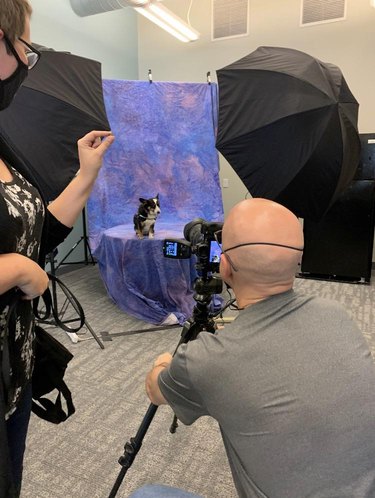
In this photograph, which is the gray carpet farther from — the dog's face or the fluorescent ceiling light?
the fluorescent ceiling light

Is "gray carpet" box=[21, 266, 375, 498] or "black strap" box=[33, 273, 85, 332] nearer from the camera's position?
"black strap" box=[33, 273, 85, 332]

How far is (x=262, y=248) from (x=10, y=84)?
1.99ft

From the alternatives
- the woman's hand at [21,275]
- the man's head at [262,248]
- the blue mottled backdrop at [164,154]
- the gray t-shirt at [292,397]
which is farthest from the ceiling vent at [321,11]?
Answer: the woman's hand at [21,275]

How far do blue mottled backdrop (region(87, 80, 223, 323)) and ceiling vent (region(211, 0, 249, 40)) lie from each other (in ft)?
4.16

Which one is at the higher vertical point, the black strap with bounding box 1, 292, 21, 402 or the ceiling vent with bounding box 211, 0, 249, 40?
the ceiling vent with bounding box 211, 0, 249, 40

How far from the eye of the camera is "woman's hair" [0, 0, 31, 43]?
632mm

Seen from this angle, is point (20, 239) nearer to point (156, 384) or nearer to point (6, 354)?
point (6, 354)

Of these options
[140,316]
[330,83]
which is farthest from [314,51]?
[140,316]

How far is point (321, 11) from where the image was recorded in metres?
4.14

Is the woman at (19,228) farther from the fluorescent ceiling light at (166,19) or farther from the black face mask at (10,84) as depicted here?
the fluorescent ceiling light at (166,19)

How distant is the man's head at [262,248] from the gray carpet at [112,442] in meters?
1.07

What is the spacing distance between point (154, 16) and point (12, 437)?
3746 millimetres

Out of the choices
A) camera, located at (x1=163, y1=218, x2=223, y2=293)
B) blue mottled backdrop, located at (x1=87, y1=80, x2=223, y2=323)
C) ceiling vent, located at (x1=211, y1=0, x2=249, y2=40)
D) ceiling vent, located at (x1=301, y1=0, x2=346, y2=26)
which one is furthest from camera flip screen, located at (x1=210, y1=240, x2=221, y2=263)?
ceiling vent, located at (x1=211, y1=0, x2=249, y2=40)

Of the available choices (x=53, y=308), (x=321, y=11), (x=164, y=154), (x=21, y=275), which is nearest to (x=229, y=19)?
(x=321, y=11)
